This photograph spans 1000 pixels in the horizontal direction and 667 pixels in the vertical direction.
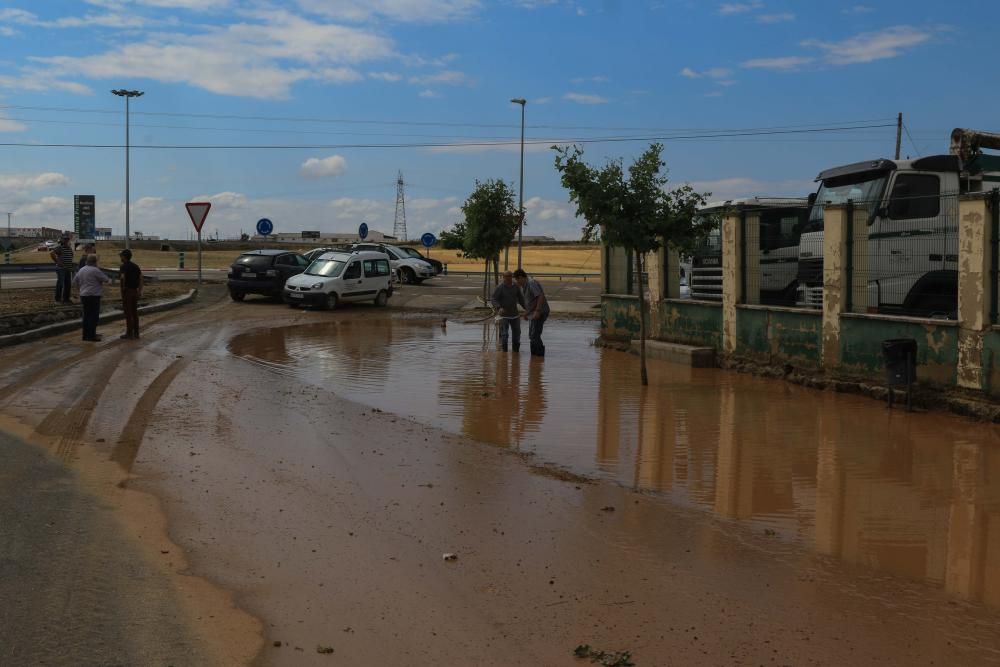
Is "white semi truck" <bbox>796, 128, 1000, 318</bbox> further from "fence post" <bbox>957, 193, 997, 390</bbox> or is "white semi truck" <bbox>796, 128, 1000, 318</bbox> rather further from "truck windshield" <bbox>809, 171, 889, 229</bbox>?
"fence post" <bbox>957, 193, 997, 390</bbox>

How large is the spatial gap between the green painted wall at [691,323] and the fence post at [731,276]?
32 centimetres

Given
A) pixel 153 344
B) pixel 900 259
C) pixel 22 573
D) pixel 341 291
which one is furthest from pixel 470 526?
pixel 341 291

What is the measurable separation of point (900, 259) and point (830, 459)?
5.28m

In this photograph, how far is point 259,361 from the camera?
53.7 ft

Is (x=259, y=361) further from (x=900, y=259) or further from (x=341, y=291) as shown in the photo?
(x=341, y=291)

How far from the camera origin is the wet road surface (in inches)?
193

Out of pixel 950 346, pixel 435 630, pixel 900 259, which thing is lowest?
pixel 435 630

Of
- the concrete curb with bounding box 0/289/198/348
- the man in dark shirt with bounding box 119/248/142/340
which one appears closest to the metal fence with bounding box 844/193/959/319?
the man in dark shirt with bounding box 119/248/142/340

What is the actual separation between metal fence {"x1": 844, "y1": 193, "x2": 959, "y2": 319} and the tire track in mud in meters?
9.38

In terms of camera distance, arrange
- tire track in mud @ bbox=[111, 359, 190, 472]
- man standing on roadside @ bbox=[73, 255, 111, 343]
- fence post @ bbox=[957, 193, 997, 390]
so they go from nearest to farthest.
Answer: tire track in mud @ bbox=[111, 359, 190, 472], fence post @ bbox=[957, 193, 997, 390], man standing on roadside @ bbox=[73, 255, 111, 343]

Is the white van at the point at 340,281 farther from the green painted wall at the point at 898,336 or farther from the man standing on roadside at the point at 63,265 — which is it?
the green painted wall at the point at 898,336

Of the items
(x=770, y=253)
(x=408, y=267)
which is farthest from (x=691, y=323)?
(x=408, y=267)

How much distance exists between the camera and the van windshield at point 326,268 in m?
29.2

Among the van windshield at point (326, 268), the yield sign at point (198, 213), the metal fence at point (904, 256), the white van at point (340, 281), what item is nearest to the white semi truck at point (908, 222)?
the metal fence at point (904, 256)
